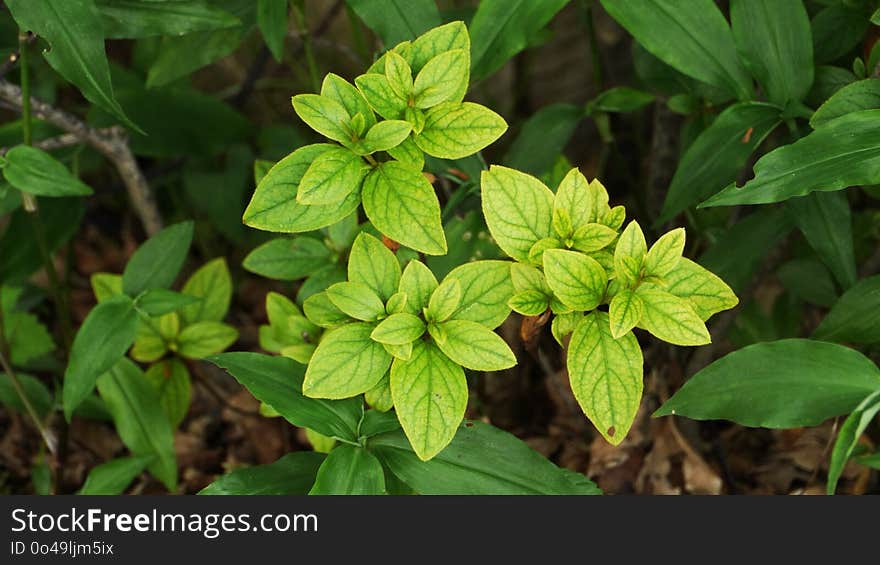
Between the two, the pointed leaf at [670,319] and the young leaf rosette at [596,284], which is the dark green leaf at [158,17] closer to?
the young leaf rosette at [596,284]

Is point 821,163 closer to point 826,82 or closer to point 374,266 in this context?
point 826,82

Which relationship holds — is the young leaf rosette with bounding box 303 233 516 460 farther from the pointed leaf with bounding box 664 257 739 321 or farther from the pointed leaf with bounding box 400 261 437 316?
the pointed leaf with bounding box 664 257 739 321

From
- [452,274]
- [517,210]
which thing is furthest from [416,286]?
[517,210]

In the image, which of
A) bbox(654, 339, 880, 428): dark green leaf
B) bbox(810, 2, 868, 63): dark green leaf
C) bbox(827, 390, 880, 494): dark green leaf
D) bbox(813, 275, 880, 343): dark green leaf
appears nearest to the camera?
bbox(827, 390, 880, 494): dark green leaf

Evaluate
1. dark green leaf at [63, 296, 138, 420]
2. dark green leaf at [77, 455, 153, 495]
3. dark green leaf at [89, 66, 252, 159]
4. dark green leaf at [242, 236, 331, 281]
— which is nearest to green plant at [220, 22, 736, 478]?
dark green leaf at [242, 236, 331, 281]

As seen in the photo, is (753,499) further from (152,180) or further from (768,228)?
(152,180)
